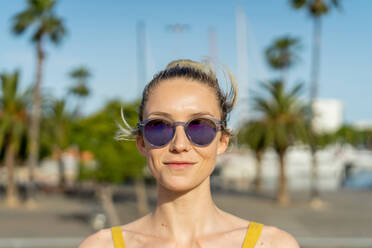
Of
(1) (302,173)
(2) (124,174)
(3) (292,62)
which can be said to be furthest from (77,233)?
(3) (292,62)

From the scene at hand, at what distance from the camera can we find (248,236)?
190 cm

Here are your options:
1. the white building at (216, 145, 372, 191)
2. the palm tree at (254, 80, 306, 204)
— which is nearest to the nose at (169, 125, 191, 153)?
the palm tree at (254, 80, 306, 204)

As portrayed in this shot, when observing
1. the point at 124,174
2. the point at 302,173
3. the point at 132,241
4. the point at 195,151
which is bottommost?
the point at 302,173

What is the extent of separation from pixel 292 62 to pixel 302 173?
14963 millimetres

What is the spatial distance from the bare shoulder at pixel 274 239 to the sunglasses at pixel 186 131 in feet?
1.62

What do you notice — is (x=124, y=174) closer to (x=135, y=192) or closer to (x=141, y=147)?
(x=135, y=192)

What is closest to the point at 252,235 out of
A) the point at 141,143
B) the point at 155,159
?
the point at 155,159

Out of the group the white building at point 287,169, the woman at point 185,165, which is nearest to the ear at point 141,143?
the woman at point 185,165

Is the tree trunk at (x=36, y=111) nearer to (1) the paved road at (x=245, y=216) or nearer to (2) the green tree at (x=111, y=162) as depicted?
(1) the paved road at (x=245, y=216)

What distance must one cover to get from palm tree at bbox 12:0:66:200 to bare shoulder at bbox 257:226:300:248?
29431 millimetres

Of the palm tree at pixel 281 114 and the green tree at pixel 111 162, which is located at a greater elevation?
the palm tree at pixel 281 114

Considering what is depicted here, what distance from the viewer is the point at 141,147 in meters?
2.06

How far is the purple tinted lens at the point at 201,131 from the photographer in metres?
1.84

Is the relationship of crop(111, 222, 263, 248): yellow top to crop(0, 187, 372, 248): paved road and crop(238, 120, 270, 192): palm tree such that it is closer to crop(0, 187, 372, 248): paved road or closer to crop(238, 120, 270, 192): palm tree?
crop(0, 187, 372, 248): paved road
